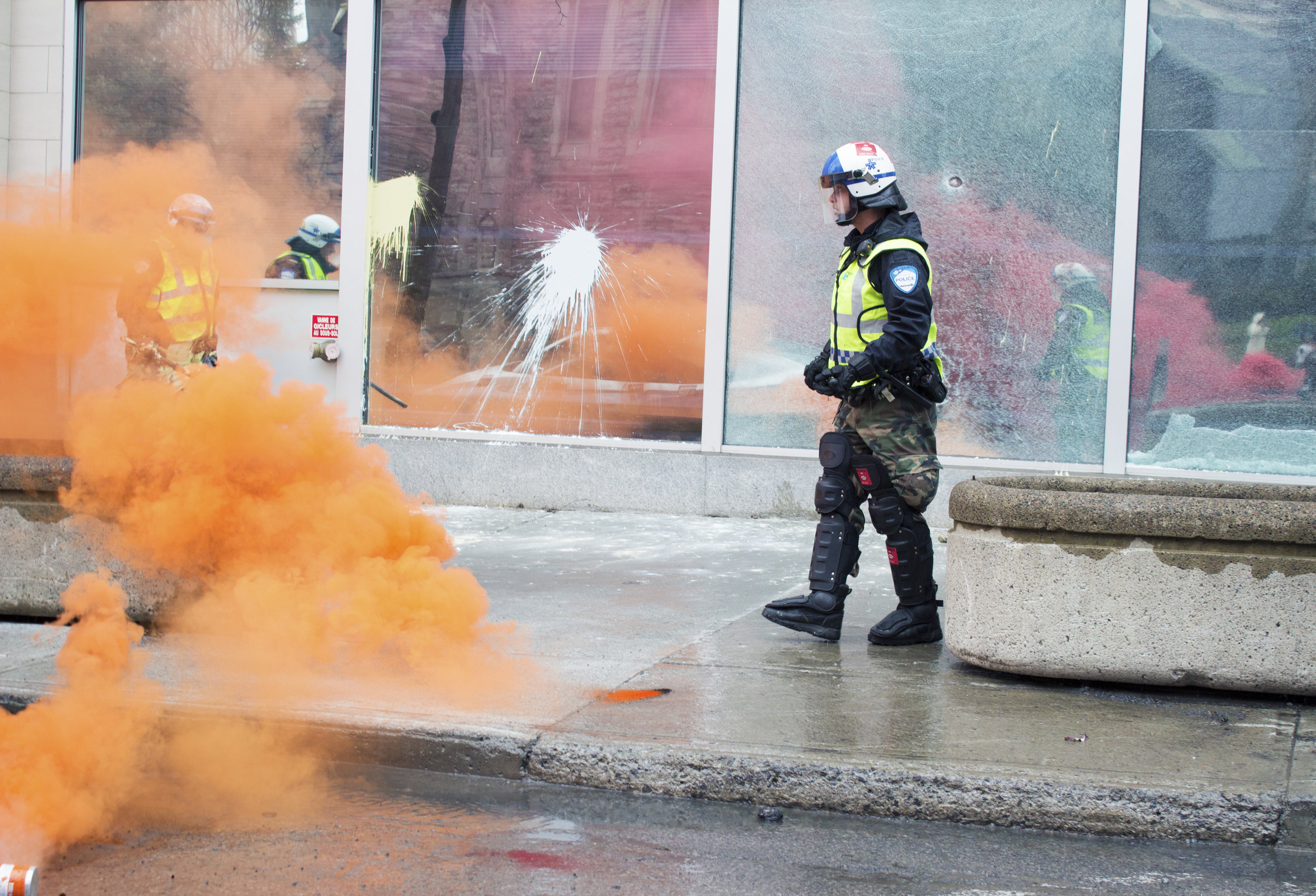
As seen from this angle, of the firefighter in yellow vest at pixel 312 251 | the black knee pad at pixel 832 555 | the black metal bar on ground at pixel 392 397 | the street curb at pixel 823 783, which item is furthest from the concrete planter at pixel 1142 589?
the firefighter in yellow vest at pixel 312 251

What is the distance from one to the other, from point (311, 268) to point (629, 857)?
715 cm

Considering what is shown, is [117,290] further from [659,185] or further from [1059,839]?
[1059,839]

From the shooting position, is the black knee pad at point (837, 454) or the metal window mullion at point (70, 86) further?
the metal window mullion at point (70, 86)

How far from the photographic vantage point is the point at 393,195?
9.18 metres

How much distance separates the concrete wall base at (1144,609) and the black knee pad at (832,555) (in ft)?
Answer: 2.20

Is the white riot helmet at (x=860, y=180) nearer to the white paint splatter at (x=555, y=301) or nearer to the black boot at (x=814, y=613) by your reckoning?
the black boot at (x=814, y=613)

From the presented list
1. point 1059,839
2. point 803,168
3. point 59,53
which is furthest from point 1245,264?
point 59,53

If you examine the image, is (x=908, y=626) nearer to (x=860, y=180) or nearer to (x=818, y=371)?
(x=818, y=371)

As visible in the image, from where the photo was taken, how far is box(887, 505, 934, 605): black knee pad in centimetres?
508

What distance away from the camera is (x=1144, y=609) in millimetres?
4293

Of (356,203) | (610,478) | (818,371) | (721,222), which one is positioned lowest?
(610,478)

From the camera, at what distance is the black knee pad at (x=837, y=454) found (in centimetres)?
511

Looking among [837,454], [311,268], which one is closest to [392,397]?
[311,268]

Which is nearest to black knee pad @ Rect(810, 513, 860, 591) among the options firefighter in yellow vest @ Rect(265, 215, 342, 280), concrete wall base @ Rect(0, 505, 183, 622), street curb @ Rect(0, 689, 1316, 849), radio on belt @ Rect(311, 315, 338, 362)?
street curb @ Rect(0, 689, 1316, 849)
